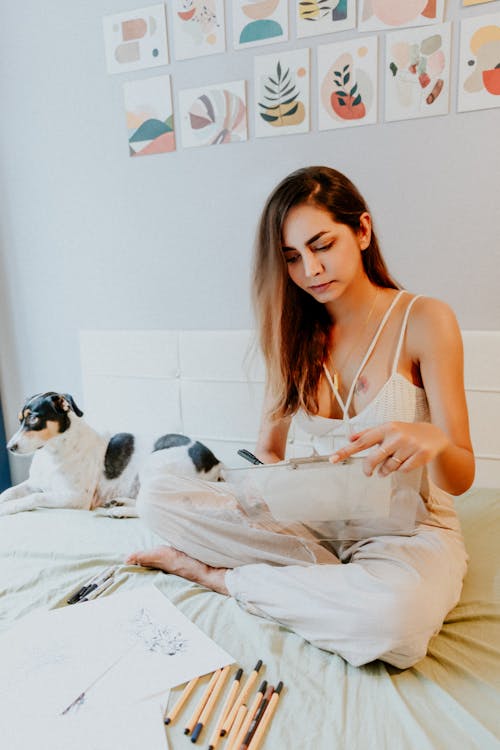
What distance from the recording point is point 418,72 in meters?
1.41

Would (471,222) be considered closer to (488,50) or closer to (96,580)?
(488,50)

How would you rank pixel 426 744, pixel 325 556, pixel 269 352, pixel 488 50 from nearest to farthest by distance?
pixel 426 744 → pixel 325 556 → pixel 269 352 → pixel 488 50

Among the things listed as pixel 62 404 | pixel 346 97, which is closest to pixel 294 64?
pixel 346 97

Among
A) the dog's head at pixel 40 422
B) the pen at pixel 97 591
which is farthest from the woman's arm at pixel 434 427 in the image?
the dog's head at pixel 40 422

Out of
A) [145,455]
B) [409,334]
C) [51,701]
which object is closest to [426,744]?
[51,701]

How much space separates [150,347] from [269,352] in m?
0.79

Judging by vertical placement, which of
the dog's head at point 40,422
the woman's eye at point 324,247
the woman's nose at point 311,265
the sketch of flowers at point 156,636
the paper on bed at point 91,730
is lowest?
the sketch of flowers at point 156,636

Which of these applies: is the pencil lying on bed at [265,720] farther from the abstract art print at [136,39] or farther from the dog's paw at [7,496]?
the abstract art print at [136,39]

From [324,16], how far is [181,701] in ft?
5.58

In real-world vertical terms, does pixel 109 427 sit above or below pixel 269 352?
below

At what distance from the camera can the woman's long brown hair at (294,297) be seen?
0.99 metres

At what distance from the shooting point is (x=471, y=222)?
4.78 ft

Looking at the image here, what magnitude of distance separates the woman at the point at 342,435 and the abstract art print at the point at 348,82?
0.62 metres

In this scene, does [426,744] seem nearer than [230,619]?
Yes
